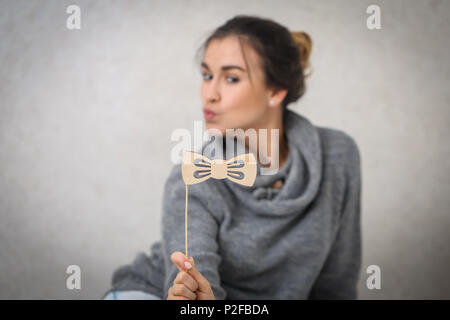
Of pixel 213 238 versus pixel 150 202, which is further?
pixel 150 202

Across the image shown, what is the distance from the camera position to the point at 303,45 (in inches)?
30.7

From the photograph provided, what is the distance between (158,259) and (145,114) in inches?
11.0

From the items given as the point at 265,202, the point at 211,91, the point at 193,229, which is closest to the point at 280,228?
the point at 265,202

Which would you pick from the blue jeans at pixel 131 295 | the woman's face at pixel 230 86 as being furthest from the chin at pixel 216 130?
the blue jeans at pixel 131 295

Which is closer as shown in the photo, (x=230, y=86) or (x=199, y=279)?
(x=199, y=279)

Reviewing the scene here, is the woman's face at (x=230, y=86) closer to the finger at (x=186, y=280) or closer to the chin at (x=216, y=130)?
the chin at (x=216, y=130)

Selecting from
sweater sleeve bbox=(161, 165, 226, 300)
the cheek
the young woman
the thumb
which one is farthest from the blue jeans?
the cheek

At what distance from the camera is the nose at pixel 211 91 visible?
0.68 meters

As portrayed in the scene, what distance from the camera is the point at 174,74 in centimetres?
78

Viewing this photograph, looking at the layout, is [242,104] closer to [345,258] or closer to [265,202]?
[265,202]

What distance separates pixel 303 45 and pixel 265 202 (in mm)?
312

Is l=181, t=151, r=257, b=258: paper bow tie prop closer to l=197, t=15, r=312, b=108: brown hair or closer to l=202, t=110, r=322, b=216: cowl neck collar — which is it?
l=202, t=110, r=322, b=216: cowl neck collar

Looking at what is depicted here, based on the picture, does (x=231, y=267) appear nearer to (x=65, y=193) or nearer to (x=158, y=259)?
(x=158, y=259)
